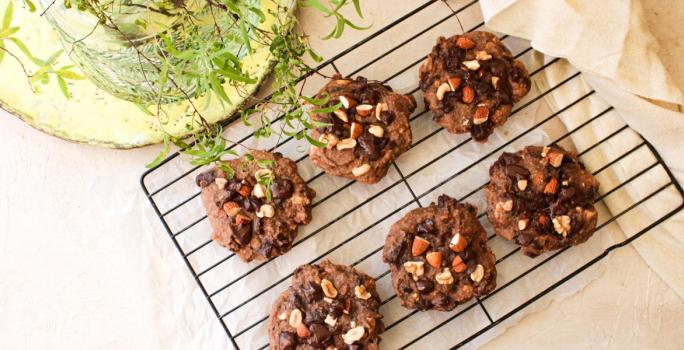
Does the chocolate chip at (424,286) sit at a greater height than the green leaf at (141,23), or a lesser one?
lesser

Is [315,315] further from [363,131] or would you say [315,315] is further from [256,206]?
[363,131]

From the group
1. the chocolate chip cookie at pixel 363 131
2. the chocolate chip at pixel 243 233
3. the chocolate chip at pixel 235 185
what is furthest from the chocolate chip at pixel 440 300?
the chocolate chip at pixel 235 185

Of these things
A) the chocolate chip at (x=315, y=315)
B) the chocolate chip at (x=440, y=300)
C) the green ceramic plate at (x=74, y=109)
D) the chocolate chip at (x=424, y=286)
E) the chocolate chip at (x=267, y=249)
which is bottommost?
the chocolate chip at (x=440, y=300)

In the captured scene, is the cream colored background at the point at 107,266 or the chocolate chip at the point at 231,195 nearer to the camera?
the chocolate chip at the point at 231,195

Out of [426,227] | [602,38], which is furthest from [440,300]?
[602,38]

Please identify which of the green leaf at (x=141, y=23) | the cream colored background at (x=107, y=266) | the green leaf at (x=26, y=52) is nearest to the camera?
the green leaf at (x=26, y=52)

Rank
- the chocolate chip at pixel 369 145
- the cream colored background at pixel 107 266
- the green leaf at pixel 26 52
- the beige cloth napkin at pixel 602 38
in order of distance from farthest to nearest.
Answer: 1. the cream colored background at pixel 107 266
2. the chocolate chip at pixel 369 145
3. the beige cloth napkin at pixel 602 38
4. the green leaf at pixel 26 52

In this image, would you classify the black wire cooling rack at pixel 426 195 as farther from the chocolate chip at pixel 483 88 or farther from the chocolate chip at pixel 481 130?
the chocolate chip at pixel 483 88
